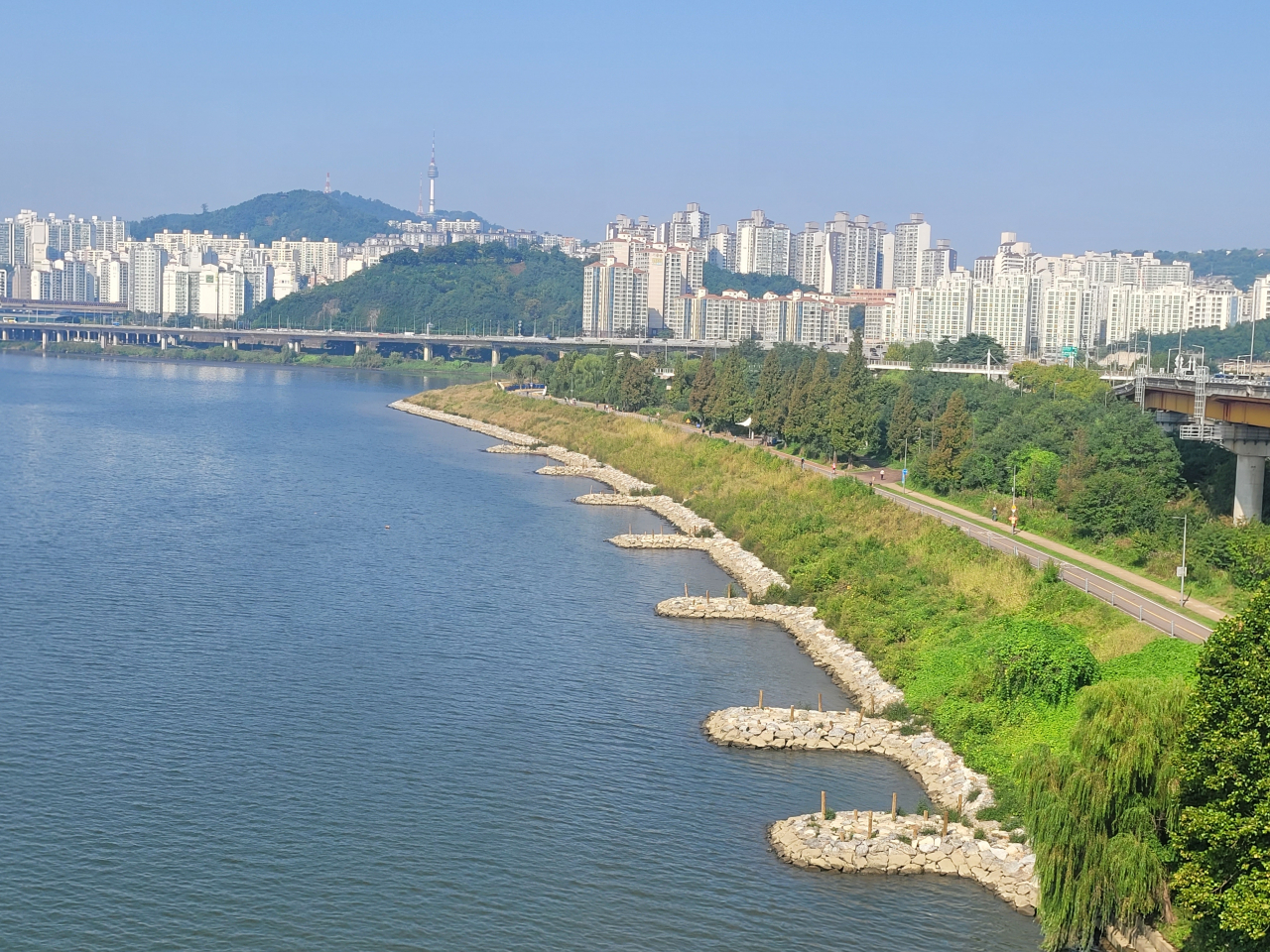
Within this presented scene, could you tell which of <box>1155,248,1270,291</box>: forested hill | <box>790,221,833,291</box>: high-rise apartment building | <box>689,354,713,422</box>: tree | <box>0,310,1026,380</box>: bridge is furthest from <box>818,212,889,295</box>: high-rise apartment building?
<box>689,354,713,422</box>: tree

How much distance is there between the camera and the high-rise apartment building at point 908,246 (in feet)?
586

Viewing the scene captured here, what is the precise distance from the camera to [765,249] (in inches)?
7096

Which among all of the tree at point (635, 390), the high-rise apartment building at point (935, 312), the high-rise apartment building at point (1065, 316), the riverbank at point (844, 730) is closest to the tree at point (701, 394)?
the tree at point (635, 390)

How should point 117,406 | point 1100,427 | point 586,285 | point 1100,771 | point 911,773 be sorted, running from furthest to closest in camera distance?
point 586,285 < point 117,406 < point 1100,427 < point 911,773 < point 1100,771

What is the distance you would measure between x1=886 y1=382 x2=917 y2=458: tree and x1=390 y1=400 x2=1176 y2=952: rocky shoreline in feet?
44.1

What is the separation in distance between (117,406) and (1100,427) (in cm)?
4767

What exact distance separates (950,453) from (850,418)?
18.2 feet

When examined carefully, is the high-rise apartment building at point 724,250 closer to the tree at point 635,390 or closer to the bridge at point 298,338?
the bridge at point 298,338

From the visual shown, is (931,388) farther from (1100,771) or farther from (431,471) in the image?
(1100,771)

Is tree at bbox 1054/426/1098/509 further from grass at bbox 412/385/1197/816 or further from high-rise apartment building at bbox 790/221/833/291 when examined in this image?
high-rise apartment building at bbox 790/221/833/291

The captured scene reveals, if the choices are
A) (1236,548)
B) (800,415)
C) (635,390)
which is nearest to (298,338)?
(635,390)

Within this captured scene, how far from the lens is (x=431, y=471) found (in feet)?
145

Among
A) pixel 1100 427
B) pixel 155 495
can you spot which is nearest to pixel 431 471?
pixel 155 495

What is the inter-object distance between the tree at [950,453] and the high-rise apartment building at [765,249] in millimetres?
144947
